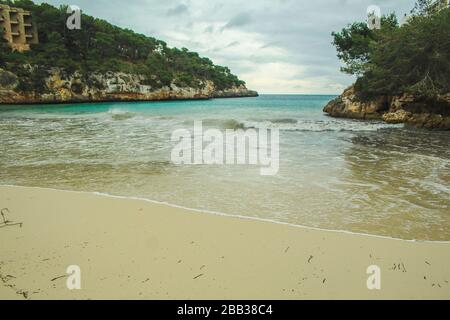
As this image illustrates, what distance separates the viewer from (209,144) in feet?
34.8

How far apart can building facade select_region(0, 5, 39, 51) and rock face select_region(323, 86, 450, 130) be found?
54.7m

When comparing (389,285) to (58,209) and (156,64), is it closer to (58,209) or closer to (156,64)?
(58,209)

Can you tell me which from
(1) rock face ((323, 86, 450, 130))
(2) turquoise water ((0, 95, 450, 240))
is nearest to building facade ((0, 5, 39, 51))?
(1) rock face ((323, 86, 450, 130))

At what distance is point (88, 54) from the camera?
5766 centimetres

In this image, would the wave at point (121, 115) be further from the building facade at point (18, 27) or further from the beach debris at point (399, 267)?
the building facade at point (18, 27)

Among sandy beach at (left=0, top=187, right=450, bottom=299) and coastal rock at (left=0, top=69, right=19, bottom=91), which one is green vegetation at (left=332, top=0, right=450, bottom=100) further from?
coastal rock at (left=0, top=69, right=19, bottom=91)

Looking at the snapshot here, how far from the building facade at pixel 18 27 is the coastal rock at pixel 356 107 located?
54.1 metres

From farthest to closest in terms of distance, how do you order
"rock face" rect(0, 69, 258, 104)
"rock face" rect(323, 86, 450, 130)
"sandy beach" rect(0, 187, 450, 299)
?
Answer: 1. "rock face" rect(0, 69, 258, 104)
2. "rock face" rect(323, 86, 450, 130)
3. "sandy beach" rect(0, 187, 450, 299)

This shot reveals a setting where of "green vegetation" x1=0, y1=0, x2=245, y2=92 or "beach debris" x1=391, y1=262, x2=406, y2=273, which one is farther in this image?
"green vegetation" x1=0, y1=0, x2=245, y2=92

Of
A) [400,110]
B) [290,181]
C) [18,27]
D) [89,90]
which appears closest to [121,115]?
[400,110]

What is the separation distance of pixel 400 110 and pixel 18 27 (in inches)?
2563

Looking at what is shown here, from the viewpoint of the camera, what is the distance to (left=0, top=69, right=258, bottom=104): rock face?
40.6 metres

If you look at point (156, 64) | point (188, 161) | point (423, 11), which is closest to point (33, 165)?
point (188, 161)

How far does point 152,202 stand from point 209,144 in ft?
20.9
